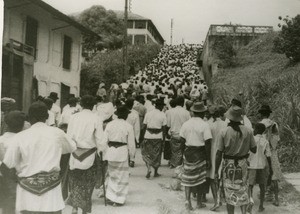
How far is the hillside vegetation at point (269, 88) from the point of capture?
9.45 m

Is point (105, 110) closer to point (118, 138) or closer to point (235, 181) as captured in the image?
point (118, 138)

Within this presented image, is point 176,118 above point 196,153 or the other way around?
above

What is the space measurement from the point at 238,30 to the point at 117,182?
43.7 ft

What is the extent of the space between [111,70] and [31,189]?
42.6ft

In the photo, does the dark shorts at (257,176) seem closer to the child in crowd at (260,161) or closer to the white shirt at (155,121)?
the child in crowd at (260,161)

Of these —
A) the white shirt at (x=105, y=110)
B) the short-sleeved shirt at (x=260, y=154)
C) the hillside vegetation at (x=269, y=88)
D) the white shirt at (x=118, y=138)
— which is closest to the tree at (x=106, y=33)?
the hillside vegetation at (x=269, y=88)

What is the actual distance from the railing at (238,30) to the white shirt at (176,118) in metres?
9.52

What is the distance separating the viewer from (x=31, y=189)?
11.8ft

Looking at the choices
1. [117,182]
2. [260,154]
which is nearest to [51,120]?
[117,182]

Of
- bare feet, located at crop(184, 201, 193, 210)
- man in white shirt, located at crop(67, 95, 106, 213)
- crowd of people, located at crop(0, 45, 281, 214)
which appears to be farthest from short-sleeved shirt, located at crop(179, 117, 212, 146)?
man in white shirt, located at crop(67, 95, 106, 213)

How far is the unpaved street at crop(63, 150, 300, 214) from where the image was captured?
6.09 m

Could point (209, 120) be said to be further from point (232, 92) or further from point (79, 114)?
point (232, 92)

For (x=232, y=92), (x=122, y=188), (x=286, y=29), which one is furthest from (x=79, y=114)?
(x=286, y=29)

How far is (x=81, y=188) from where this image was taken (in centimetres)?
561
